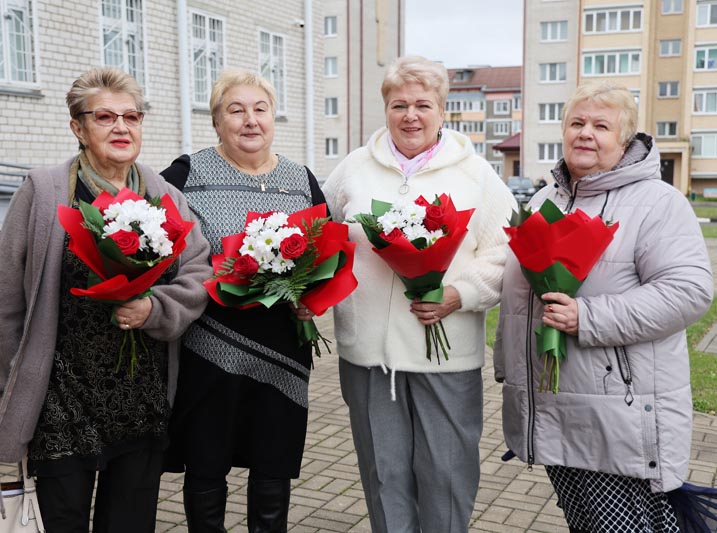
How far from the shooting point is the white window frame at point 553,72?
168 feet

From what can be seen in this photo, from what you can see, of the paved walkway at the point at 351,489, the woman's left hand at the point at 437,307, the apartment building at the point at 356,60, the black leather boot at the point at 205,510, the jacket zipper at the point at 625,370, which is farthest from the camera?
the apartment building at the point at 356,60

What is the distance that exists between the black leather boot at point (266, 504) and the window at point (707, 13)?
177 ft

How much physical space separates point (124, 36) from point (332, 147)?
3424cm

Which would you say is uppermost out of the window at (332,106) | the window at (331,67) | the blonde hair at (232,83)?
the window at (331,67)

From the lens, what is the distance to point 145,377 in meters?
2.99

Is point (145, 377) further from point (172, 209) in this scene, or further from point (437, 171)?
point (437, 171)

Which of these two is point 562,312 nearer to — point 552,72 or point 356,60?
point 356,60

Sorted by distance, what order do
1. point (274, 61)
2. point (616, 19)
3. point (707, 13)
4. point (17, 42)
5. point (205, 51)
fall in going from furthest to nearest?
point (707, 13)
point (616, 19)
point (274, 61)
point (205, 51)
point (17, 42)

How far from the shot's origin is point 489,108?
91812mm

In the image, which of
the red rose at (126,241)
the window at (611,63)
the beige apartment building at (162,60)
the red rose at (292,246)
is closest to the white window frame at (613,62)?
the window at (611,63)

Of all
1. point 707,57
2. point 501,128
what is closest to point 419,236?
point 707,57

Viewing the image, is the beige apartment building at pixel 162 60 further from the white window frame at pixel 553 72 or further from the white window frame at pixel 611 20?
the white window frame at pixel 611 20

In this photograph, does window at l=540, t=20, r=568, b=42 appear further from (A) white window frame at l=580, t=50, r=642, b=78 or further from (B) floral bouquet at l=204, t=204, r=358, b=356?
(B) floral bouquet at l=204, t=204, r=358, b=356

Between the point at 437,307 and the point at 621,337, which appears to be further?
the point at 437,307
